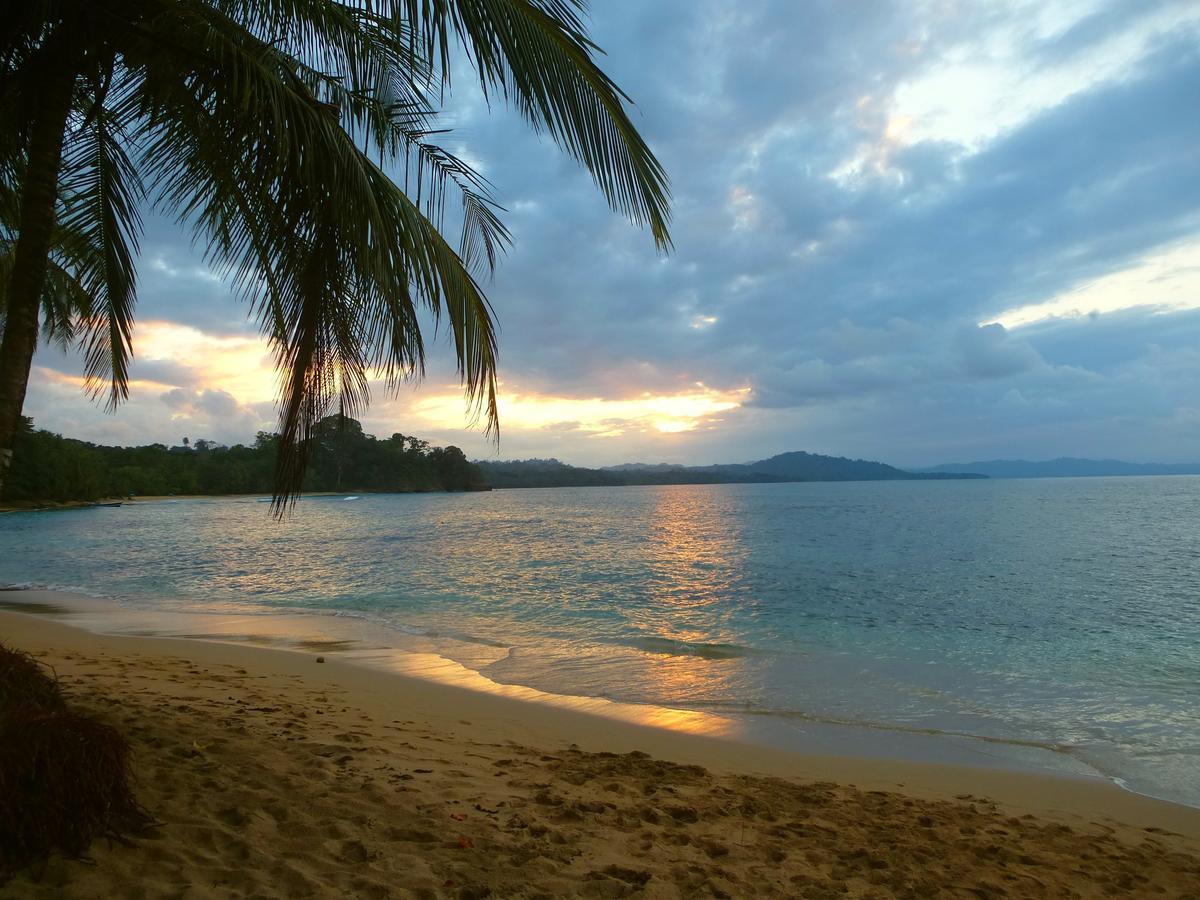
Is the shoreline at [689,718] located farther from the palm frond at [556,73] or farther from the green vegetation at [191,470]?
the green vegetation at [191,470]

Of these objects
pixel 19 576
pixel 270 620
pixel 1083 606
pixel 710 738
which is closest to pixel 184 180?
pixel 710 738

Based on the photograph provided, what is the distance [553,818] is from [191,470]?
125 m

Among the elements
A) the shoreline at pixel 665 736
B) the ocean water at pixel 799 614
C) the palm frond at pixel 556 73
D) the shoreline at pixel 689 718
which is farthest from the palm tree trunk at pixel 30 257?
the ocean water at pixel 799 614

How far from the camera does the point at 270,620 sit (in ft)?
46.1

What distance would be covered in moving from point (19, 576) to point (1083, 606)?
30.0 m

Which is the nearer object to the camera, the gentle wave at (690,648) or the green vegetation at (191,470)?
the gentle wave at (690,648)

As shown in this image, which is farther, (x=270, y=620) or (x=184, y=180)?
(x=270, y=620)

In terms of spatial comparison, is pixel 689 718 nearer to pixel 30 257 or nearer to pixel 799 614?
pixel 30 257

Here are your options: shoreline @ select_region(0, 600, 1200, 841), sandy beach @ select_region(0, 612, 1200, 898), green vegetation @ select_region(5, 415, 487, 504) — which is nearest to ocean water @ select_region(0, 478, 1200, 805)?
shoreline @ select_region(0, 600, 1200, 841)

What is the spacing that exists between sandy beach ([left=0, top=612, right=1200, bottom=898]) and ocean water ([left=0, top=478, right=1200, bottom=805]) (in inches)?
58.5

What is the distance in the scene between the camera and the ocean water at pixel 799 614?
8000mm

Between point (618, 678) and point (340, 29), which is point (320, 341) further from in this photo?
point (618, 678)

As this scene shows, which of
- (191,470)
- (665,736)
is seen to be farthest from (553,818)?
(191,470)

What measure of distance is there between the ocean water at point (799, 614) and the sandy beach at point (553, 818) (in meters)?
1.49
